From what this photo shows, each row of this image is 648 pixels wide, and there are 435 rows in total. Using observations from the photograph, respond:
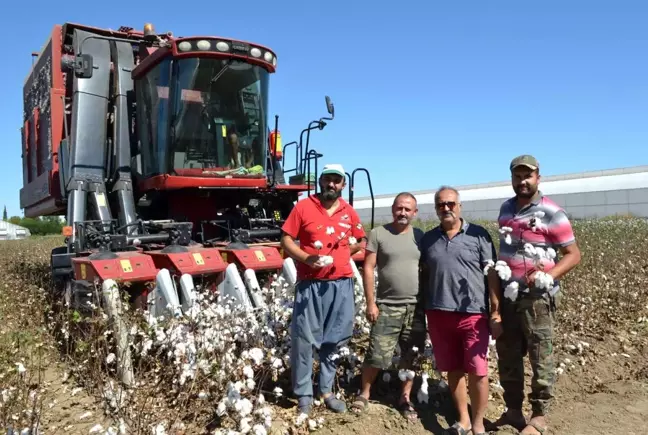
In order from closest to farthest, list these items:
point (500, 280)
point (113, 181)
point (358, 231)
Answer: point (500, 280) → point (358, 231) → point (113, 181)

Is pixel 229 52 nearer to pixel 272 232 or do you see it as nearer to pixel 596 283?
pixel 272 232

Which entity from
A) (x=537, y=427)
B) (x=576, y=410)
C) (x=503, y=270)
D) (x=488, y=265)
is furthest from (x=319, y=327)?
(x=576, y=410)

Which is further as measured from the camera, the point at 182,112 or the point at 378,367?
the point at 182,112

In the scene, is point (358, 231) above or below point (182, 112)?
below

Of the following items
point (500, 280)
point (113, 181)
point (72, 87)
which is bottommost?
point (500, 280)

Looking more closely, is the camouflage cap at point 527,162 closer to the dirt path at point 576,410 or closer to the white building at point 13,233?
the dirt path at point 576,410

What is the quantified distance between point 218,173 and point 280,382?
3.13m

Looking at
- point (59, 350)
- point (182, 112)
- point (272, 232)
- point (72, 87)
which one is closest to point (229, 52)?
point (182, 112)

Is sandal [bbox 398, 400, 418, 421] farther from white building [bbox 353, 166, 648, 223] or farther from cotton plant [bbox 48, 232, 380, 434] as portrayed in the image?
white building [bbox 353, 166, 648, 223]

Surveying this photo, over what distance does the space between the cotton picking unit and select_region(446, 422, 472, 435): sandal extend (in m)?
2.25

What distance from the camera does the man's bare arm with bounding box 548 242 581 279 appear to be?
3.84 meters

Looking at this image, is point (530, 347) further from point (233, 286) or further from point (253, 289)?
point (233, 286)

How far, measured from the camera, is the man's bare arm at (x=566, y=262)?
3837 millimetres

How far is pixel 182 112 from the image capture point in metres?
7.09
